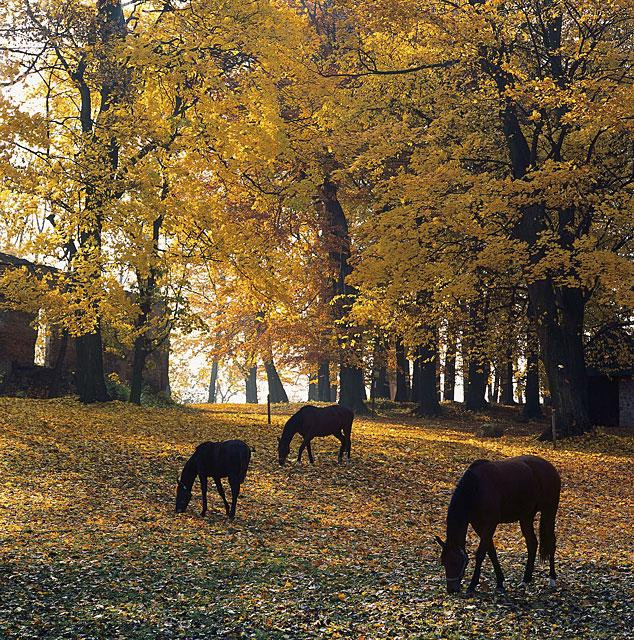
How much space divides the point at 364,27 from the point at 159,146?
7.74 metres

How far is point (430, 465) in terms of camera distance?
20.6 metres

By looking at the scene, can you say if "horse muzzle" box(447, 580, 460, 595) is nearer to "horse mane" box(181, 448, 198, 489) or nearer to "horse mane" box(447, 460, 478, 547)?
"horse mane" box(447, 460, 478, 547)

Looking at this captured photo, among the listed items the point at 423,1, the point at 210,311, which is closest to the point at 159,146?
the point at 423,1

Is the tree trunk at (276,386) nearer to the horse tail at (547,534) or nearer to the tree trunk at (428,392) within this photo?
the tree trunk at (428,392)

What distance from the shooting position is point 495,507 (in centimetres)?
963

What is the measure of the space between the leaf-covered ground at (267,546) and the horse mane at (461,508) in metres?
0.77

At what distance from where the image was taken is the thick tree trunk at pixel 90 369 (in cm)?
2638

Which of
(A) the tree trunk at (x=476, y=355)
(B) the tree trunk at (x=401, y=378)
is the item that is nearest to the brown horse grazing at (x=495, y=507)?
(A) the tree trunk at (x=476, y=355)

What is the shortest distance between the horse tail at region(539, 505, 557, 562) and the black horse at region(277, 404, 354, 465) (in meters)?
8.83

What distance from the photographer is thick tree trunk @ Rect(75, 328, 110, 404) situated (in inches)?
1038

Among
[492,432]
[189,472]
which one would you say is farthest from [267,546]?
[492,432]

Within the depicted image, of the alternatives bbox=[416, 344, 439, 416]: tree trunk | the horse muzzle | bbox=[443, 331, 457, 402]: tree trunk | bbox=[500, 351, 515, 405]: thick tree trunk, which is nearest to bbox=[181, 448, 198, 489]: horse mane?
the horse muzzle

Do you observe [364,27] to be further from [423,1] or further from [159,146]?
Result: [159,146]

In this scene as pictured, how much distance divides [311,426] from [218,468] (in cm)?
540
